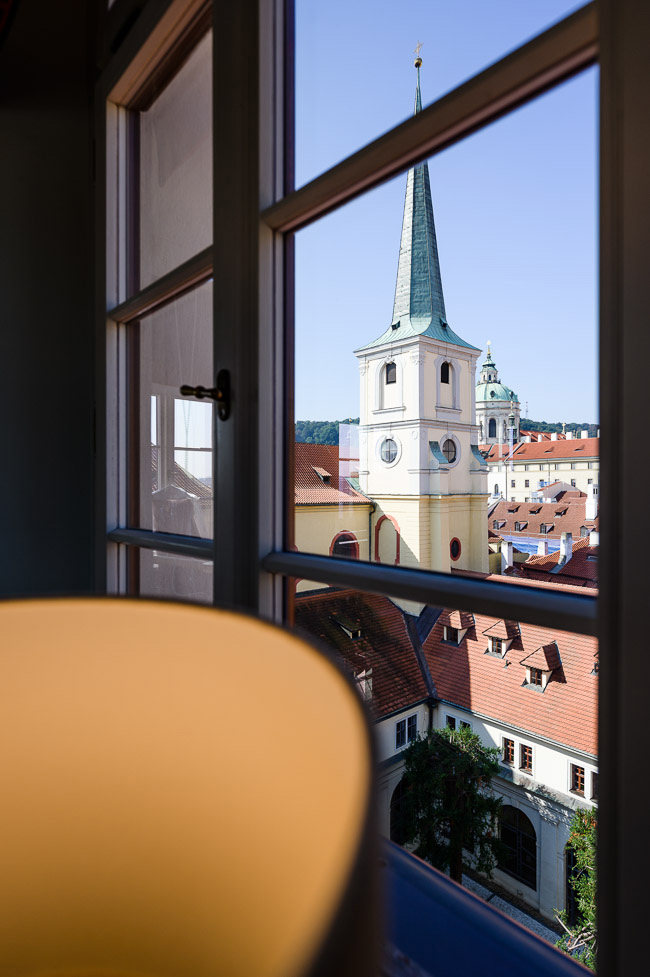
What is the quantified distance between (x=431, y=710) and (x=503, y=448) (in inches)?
13.5

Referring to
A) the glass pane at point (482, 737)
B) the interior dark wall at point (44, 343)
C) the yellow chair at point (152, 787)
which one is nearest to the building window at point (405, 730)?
the glass pane at point (482, 737)

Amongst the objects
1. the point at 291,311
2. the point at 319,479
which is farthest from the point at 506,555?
the point at 291,311

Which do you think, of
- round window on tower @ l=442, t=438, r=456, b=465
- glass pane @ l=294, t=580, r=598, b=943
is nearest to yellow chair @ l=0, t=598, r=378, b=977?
glass pane @ l=294, t=580, r=598, b=943

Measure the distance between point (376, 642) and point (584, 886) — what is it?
14.2 inches

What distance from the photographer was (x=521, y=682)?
2.22 ft

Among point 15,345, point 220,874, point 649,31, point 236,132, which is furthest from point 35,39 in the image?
point 220,874

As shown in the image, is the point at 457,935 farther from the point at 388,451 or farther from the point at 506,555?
the point at 388,451

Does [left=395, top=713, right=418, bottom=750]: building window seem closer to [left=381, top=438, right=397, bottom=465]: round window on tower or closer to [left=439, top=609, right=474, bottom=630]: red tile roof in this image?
[left=439, top=609, right=474, bottom=630]: red tile roof

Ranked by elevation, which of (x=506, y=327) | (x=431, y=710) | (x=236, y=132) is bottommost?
(x=431, y=710)

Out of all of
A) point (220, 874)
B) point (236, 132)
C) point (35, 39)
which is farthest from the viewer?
point (35, 39)

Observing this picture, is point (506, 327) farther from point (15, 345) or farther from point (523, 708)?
point (15, 345)

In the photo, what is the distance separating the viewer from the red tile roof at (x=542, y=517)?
23.9 inches

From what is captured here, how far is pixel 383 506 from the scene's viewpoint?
858mm

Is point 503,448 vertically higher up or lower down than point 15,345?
lower down
